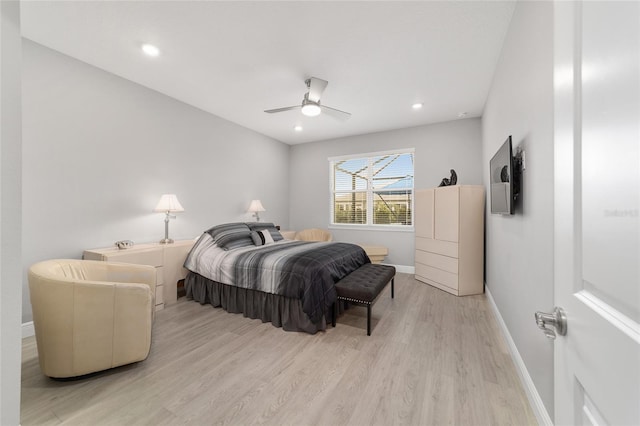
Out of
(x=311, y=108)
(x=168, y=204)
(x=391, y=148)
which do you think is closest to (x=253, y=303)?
(x=168, y=204)

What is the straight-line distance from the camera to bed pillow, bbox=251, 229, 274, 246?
3756 mm

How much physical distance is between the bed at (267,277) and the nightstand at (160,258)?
14 cm

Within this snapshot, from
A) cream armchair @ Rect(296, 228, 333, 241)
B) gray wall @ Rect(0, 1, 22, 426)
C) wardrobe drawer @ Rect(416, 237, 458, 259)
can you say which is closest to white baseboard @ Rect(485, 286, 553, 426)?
wardrobe drawer @ Rect(416, 237, 458, 259)

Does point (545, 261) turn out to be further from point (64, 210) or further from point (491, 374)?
point (64, 210)

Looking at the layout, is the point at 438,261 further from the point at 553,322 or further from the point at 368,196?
the point at 553,322

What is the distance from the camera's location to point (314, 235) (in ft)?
18.0

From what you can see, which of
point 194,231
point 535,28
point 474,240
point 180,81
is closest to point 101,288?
point 194,231

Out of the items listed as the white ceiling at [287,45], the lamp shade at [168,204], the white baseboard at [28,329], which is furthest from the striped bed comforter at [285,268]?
the white ceiling at [287,45]

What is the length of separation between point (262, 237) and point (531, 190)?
10.7 ft

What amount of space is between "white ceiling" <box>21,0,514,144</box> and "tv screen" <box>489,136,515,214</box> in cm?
113

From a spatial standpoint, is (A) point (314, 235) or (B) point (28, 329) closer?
(B) point (28, 329)

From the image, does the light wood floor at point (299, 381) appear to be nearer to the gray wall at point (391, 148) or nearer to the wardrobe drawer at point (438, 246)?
the wardrobe drawer at point (438, 246)

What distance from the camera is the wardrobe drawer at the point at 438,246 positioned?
3625mm

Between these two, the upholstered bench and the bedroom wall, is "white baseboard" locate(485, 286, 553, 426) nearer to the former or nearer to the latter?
the upholstered bench
